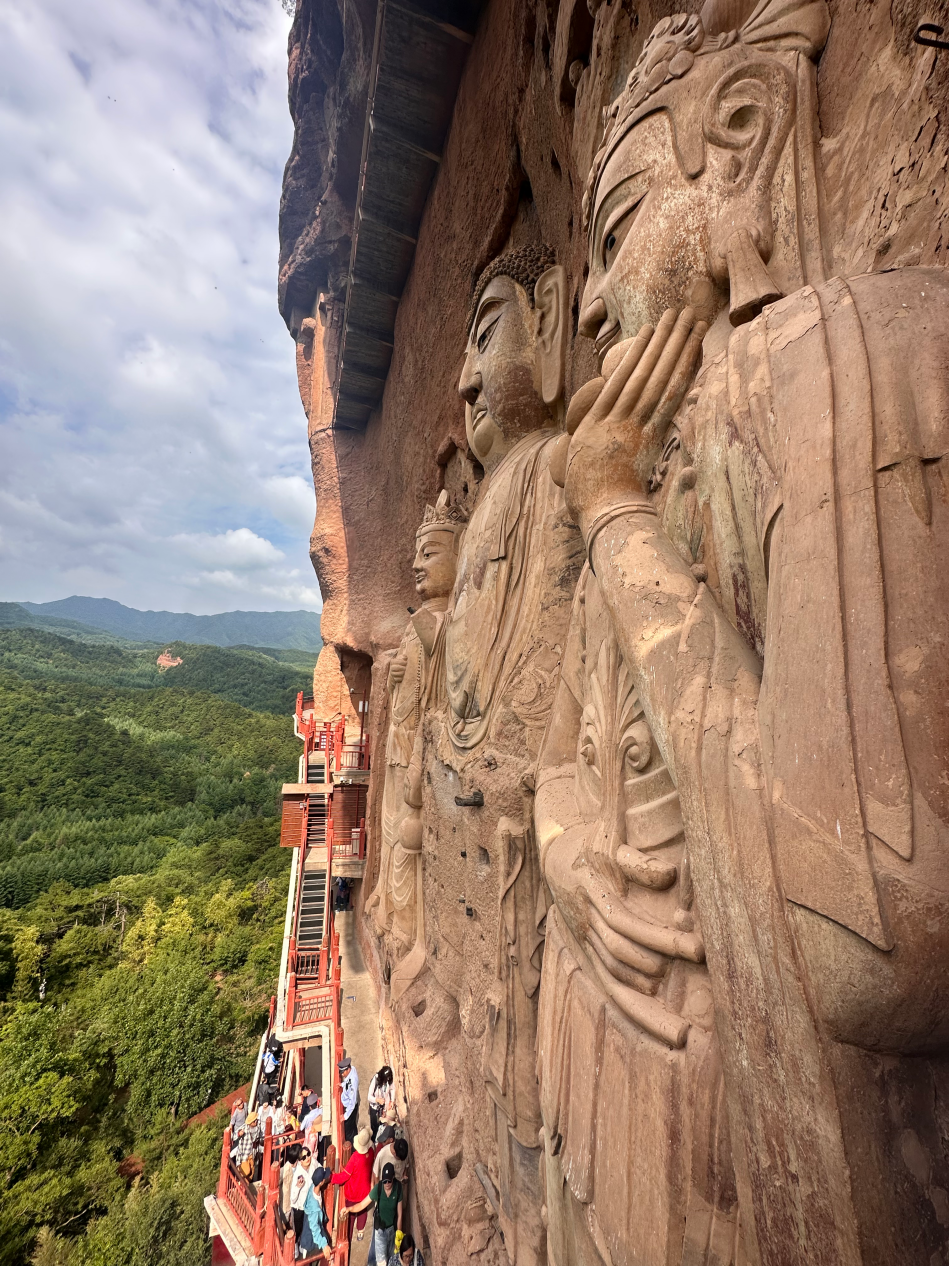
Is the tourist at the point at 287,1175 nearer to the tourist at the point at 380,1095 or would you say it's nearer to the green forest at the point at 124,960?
the tourist at the point at 380,1095

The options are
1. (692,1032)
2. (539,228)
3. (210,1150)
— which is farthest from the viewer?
(210,1150)

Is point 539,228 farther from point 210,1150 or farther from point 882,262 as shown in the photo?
point 210,1150

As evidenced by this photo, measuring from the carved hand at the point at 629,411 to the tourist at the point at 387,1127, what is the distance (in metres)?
4.36

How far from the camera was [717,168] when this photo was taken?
1419mm

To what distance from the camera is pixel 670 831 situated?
1.29 metres

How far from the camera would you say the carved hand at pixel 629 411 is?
1430mm

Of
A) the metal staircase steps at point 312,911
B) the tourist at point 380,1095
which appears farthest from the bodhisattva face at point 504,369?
the metal staircase steps at point 312,911

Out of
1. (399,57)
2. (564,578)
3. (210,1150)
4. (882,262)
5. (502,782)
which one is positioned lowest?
(210,1150)

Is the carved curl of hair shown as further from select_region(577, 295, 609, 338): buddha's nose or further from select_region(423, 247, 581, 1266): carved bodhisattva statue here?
select_region(577, 295, 609, 338): buddha's nose

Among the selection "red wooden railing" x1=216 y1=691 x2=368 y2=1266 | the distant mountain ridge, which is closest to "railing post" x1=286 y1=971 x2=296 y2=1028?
"red wooden railing" x1=216 y1=691 x2=368 y2=1266

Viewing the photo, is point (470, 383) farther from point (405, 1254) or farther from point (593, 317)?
point (405, 1254)

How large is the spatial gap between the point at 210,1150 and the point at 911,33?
14.8 m

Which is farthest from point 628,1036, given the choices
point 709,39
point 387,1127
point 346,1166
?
point 346,1166

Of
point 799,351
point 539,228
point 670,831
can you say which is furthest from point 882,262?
point 539,228
